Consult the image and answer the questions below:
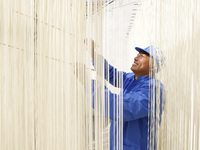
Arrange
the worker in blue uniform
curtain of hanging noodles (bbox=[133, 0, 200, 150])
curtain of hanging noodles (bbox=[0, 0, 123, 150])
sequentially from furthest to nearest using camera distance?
1. the worker in blue uniform
2. curtain of hanging noodles (bbox=[133, 0, 200, 150])
3. curtain of hanging noodles (bbox=[0, 0, 123, 150])

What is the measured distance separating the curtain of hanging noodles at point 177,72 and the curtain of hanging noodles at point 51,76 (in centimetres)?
31

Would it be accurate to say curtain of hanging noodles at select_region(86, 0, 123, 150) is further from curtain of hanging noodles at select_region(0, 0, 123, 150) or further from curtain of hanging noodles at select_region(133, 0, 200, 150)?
curtain of hanging noodles at select_region(133, 0, 200, 150)

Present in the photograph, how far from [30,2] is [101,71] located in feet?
1.01

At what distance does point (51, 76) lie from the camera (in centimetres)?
68

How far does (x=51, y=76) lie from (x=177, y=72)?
54 centimetres

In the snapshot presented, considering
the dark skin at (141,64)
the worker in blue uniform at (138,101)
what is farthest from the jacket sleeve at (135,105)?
the dark skin at (141,64)

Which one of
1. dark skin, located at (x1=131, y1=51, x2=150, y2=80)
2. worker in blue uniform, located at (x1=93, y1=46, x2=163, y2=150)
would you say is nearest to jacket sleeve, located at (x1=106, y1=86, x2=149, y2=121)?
worker in blue uniform, located at (x1=93, y1=46, x2=163, y2=150)

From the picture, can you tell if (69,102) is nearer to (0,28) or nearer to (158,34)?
(0,28)

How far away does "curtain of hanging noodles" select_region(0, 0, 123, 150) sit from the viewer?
0.64m

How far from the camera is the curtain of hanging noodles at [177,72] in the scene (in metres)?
0.83

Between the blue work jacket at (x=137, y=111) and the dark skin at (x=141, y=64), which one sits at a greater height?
the dark skin at (x=141, y=64)

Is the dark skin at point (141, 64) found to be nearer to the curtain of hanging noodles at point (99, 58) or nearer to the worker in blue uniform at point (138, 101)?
the worker in blue uniform at point (138, 101)

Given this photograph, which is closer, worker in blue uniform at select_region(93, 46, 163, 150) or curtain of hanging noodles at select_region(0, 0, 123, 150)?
curtain of hanging noodles at select_region(0, 0, 123, 150)

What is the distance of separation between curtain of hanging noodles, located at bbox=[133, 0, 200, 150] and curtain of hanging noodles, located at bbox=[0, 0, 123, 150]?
31 cm
